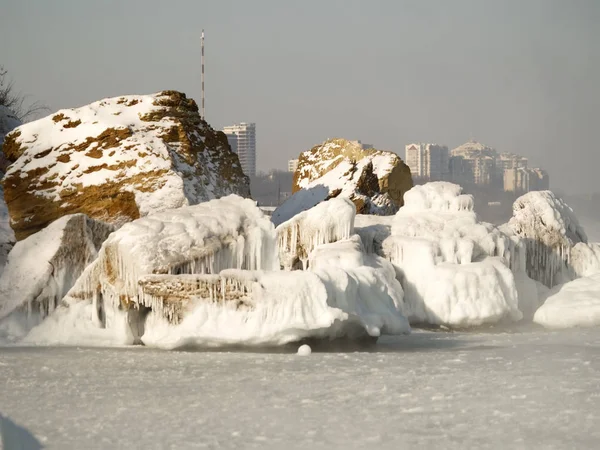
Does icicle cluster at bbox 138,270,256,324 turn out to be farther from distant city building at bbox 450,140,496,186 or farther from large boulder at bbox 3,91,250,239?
distant city building at bbox 450,140,496,186

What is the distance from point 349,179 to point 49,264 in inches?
335

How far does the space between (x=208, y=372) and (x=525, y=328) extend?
5.15 m

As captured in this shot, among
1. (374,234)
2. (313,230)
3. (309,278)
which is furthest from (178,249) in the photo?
(374,234)

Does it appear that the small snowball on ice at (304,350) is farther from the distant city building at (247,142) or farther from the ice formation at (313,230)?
the distant city building at (247,142)

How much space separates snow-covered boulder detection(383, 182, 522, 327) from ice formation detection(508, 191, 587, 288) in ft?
3.53

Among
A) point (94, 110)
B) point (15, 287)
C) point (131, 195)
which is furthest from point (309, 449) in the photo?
point (94, 110)

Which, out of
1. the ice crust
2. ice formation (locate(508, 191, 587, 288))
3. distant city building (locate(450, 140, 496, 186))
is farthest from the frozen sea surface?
distant city building (locate(450, 140, 496, 186))

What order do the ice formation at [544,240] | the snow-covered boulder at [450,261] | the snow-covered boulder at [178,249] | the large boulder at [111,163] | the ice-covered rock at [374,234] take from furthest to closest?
1. the ice formation at [544,240]
2. the large boulder at [111,163]
3. the ice-covered rock at [374,234]
4. the snow-covered boulder at [450,261]
5. the snow-covered boulder at [178,249]

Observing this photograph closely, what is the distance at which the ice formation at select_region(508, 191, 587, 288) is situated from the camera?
14.5 metres

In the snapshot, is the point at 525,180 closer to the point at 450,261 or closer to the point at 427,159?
the point at 427,159

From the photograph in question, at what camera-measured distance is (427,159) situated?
112m

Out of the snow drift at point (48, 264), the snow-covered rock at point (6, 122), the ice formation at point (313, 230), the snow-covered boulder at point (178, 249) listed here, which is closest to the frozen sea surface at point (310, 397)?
the snow-covered boulder at point (178, 249)

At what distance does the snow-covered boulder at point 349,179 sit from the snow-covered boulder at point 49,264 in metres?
6.02

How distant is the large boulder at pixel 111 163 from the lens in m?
14.1
